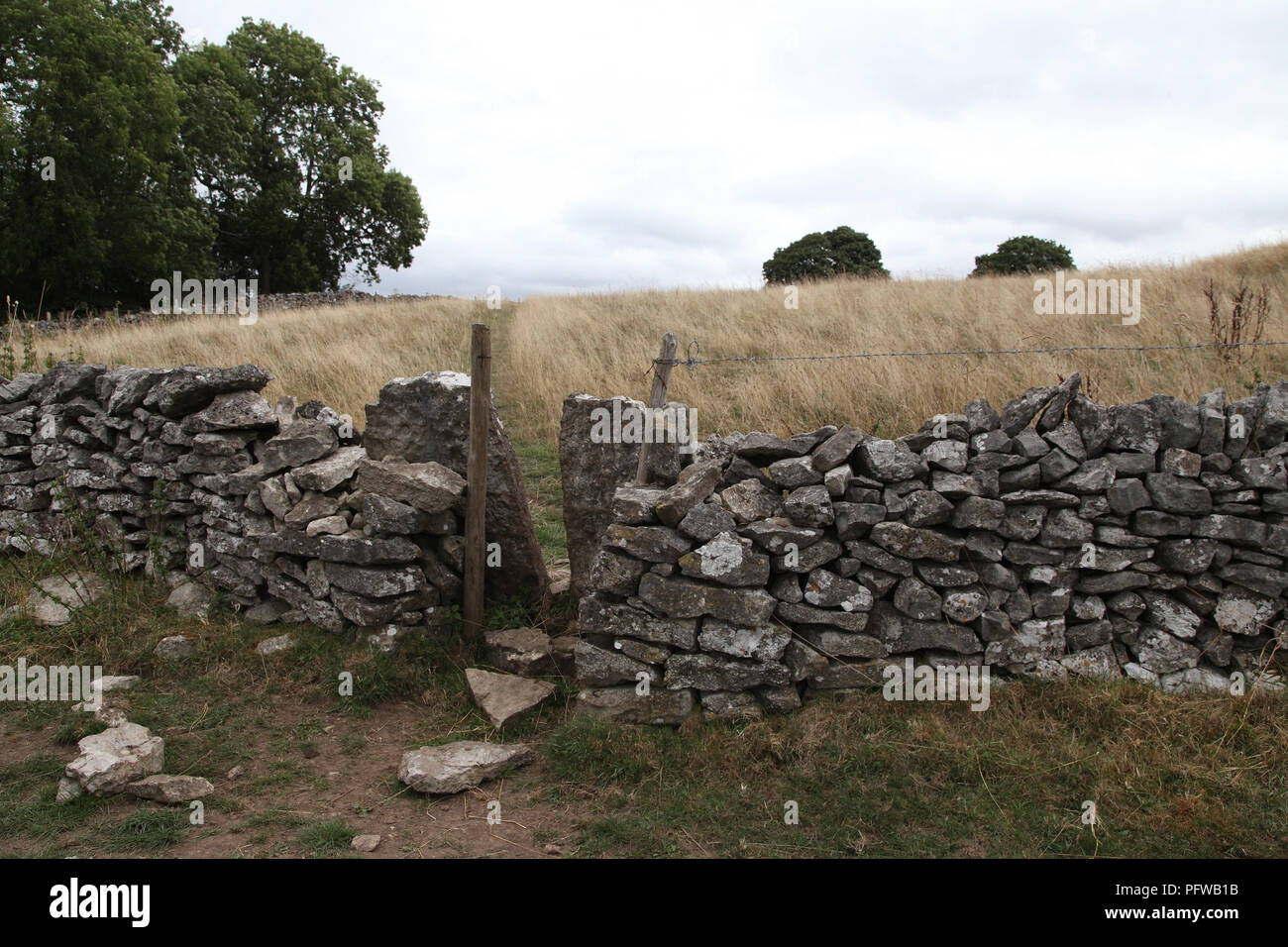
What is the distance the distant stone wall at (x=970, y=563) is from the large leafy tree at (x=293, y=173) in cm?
2882

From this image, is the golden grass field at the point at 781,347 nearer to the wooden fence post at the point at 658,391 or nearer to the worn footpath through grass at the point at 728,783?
the wooden fence post at the point at 658,391

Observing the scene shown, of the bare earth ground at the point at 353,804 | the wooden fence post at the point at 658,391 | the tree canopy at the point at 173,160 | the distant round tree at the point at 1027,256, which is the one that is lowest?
the bare earth ground at the point at 353,804

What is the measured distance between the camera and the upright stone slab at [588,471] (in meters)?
5.69

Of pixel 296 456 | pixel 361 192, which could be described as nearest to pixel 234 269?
pixel 361 192

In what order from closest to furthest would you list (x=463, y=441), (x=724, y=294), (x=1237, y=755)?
(x=1237, y=755), (x=463, y=441), (x=724, y=294)

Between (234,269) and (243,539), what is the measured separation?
3066 cm

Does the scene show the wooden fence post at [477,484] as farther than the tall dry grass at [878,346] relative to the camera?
No

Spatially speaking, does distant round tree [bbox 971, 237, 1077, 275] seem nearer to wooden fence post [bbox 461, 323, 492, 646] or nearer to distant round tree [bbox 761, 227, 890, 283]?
distant round tree [bbox 761, 227, 890, 283]

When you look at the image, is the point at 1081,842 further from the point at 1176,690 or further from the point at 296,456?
the point at 296,456

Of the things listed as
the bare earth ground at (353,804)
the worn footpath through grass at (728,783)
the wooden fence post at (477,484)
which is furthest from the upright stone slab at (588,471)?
the bare earth ground at (353,804)

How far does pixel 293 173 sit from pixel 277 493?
29.9 metres

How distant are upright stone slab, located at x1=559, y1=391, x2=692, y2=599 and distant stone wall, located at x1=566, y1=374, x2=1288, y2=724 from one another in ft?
3.27

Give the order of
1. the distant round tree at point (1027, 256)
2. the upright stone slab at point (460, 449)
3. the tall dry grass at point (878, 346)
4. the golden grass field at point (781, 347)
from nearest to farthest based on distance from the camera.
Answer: the upright stone slab at point (460, 449), the tall dry grass at point (878, 346), the golden grass field at point (781, 347), the distant round tree at point (1027, 256)

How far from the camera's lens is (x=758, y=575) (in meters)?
4.59
